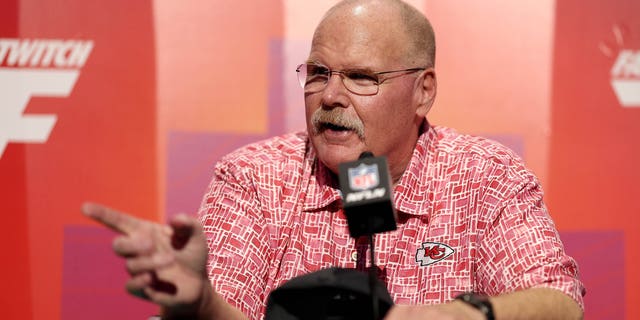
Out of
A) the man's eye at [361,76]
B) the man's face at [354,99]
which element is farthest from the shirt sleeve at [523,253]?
the man's eye at [361,76]

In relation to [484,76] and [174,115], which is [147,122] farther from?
[484,76]

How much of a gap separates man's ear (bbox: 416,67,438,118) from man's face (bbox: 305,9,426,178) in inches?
3.6

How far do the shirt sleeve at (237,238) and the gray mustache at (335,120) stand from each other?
235mm

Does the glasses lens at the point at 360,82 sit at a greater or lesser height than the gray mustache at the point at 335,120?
greater

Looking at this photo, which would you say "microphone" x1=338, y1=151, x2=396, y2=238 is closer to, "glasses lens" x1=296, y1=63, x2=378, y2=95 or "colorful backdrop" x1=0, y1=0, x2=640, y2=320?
"glasses lens" x1=296, y1=63, x2=378, y2=95

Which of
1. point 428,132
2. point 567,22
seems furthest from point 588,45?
point 428,132

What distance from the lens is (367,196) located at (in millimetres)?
1414

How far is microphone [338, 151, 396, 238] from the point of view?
4.64ft

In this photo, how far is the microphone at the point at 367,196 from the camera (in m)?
1.41

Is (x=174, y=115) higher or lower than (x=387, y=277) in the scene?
higher

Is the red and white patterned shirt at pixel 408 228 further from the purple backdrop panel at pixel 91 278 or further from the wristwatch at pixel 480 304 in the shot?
the purple backdrop panel at pixel 91 278

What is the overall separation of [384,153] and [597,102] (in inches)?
39.5

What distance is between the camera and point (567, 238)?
8.93ft

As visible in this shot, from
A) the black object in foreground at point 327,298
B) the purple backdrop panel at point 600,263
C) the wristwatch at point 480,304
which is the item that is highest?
the black object in foreground at point 327,298
